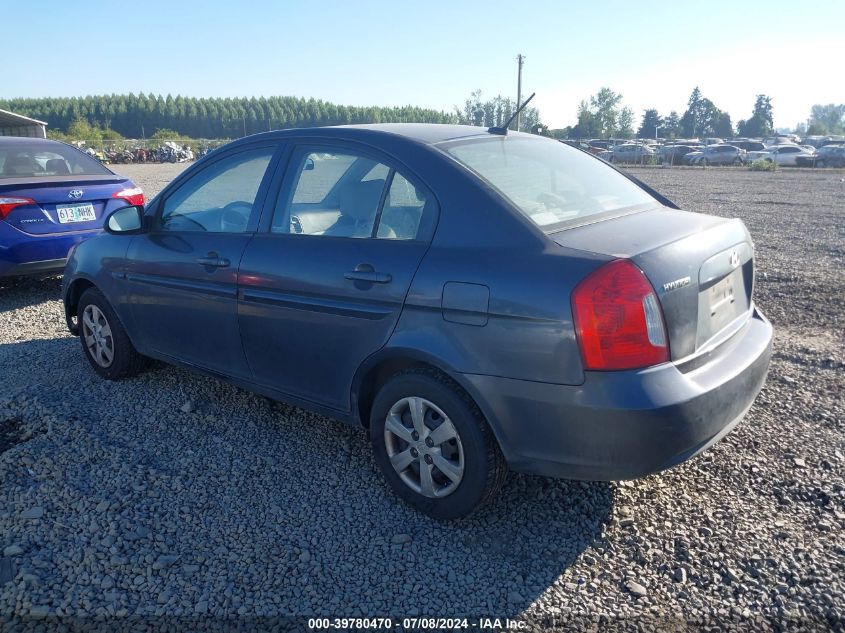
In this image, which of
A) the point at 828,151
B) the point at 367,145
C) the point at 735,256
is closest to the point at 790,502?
the point at 735,256

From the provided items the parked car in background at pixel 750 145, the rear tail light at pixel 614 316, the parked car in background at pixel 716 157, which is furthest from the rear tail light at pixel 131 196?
the parked car in background at pixel 750 145

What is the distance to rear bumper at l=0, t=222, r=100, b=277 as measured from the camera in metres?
6.58

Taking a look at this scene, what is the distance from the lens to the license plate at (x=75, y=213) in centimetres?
689

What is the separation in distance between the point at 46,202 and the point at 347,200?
4.79 metres

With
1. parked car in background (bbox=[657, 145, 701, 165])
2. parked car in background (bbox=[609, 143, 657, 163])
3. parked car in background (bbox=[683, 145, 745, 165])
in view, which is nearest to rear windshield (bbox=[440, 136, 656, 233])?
parked car in background (bbox=[683, 145, 745, 165])

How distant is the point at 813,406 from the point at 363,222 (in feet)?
9.95

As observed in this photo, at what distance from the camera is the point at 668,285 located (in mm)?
2586

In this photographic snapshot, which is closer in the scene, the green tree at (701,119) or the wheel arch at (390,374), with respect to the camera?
the wheel arch at (390,374)

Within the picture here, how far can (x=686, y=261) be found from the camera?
2.72 meters

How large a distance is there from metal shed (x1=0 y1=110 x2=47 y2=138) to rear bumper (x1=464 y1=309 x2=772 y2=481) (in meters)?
34.0

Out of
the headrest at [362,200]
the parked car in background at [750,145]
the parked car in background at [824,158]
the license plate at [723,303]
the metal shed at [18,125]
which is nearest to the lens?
the license plate at [723,303]

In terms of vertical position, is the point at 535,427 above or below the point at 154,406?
above

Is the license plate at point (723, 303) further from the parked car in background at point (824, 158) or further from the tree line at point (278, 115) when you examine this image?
the tree line at point (278, 115)

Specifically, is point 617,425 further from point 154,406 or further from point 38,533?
point 154,406
